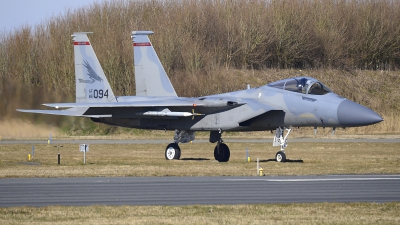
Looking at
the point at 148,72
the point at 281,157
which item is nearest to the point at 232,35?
the point at 148,72

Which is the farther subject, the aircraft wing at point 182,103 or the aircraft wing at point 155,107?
the aircraft wing at point 155,107

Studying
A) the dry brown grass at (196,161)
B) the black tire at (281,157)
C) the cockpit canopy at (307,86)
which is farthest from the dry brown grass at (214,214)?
the cockpit canopy at (307,86)

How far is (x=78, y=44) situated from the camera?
23828 millimetres

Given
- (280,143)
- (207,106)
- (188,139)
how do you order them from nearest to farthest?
1. (280,143)
2. (207,106)
3. (188,139)

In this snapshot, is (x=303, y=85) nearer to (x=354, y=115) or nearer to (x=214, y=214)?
(x=354, y=115)

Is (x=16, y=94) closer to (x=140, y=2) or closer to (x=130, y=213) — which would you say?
(x=130, y=213)

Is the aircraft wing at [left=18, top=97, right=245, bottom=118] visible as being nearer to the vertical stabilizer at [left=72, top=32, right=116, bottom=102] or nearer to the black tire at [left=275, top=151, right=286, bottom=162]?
the vertical stabilizer at [left=72, top=32, right=116, bottom=102]

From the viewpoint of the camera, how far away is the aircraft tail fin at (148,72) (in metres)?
24.0

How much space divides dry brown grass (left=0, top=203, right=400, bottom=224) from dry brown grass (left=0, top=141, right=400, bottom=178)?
6.16 metres

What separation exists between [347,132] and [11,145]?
19020mm

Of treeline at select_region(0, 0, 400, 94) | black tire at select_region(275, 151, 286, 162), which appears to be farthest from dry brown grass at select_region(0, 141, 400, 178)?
treeline at select_region(0, 0, 400, 94)

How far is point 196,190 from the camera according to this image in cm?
1324

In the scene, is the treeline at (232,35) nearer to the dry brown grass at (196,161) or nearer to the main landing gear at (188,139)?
the dry brown grass at (196,161)

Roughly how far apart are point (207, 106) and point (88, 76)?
512 cm
